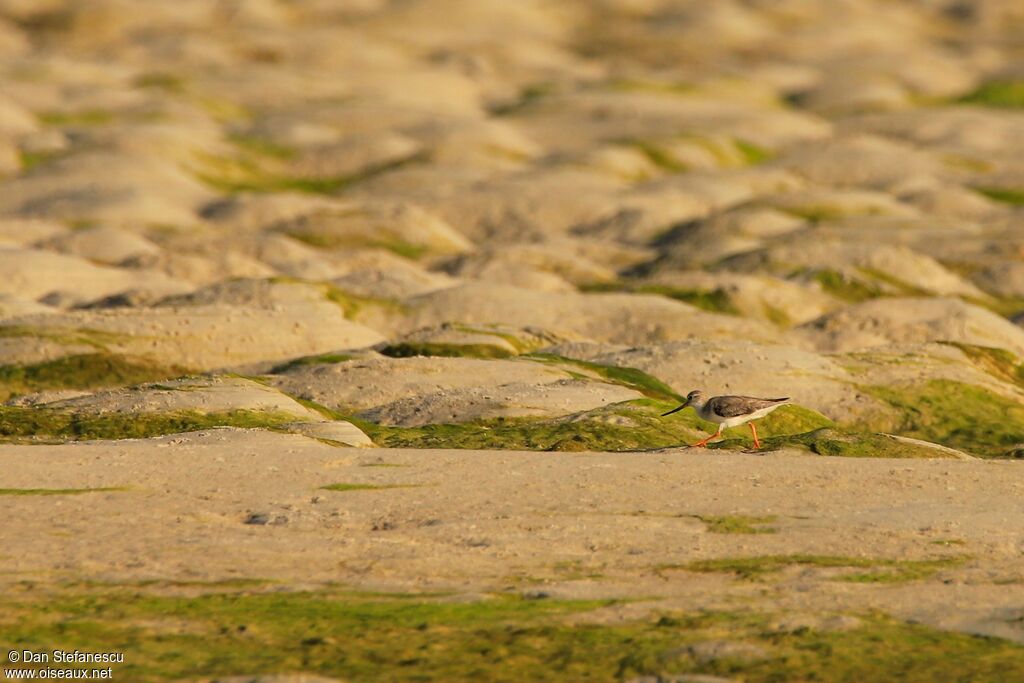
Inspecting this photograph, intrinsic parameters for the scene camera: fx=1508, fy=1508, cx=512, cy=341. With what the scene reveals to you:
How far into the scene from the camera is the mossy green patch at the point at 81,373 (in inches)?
1278

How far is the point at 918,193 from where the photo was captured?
7231cm

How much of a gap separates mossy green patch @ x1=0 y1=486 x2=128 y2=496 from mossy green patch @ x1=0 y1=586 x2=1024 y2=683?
164 inches

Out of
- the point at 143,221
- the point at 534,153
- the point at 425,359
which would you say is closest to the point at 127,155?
the point at 143,221

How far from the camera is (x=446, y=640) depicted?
1377 centimetres

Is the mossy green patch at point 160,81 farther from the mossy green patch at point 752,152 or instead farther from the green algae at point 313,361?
the green algae at point 313,361

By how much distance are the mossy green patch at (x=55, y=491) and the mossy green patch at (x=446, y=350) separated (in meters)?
14.8

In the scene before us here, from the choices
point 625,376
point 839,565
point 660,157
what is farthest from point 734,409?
point 660,157

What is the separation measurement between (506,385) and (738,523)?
1084cm

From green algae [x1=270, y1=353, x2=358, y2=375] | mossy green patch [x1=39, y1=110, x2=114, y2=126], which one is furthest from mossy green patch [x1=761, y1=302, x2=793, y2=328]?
mossy green patch [x1=39, y1=110, x2=114, y2=126]

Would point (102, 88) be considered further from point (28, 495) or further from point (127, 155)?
point (28, 495)

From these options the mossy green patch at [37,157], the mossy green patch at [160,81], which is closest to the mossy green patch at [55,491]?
the mossy green patch at [37,157]

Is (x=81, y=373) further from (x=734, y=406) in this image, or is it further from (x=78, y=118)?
(x=78, y=118)

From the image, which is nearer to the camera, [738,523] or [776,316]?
A: [738,523]

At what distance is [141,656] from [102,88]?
8893 cm
